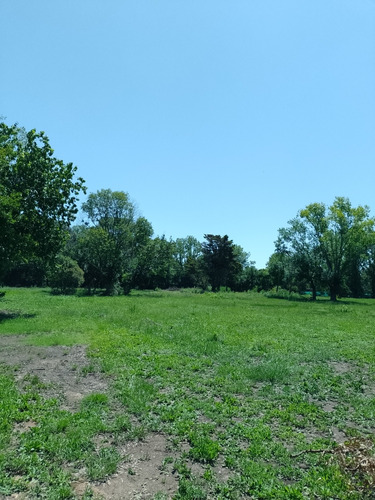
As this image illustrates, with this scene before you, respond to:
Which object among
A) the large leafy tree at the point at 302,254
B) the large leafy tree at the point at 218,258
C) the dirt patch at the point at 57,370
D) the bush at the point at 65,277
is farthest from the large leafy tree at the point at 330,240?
the dirt patch at the point at 57,370

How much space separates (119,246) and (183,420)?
47.7m

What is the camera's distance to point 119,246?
52.7 metres

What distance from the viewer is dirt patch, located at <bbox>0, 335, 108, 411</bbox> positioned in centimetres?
768

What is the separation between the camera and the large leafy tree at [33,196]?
1870 cm

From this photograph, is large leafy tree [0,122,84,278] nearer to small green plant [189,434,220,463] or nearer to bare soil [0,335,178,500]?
bare soil [0,335,178,500]

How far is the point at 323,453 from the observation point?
514 centimetres

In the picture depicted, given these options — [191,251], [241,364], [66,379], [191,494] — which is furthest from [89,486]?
[191,251]

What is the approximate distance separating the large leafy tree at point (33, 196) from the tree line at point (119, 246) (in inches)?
2.1

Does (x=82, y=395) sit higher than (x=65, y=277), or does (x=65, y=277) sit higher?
(x=65, y=277)

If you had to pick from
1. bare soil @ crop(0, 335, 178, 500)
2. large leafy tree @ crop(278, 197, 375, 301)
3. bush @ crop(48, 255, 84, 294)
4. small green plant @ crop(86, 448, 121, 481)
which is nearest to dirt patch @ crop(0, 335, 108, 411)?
bare soil @ crop(0, 335, 178, 500)

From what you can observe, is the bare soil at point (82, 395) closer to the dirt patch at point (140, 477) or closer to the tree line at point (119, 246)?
the dirt patch at point (140, 477)

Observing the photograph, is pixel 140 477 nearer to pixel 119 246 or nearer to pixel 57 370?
pixel 57 370

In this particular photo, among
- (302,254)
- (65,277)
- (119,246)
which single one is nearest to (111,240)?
(119,246)

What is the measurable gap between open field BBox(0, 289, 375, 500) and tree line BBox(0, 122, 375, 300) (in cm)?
931
